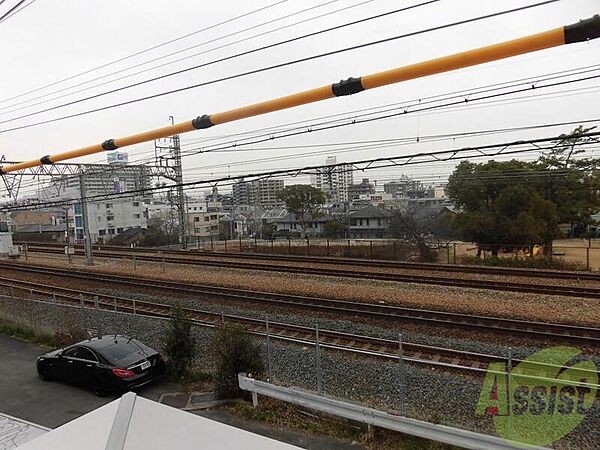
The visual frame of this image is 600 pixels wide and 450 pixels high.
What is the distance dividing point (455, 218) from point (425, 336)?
21931 millimetres

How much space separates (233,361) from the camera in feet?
28.2

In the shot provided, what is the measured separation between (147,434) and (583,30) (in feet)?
25.7

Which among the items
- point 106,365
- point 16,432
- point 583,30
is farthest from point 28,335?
point 583,30

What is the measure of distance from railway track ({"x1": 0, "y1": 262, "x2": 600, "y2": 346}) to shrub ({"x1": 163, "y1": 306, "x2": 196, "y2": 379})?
18.6ft

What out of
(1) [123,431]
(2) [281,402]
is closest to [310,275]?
(2) [281,402]

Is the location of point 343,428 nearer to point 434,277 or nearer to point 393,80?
point 393,80

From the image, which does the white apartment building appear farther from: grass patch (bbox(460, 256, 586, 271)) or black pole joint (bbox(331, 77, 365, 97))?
black pole joint (bbox(331, 77, 365, 97))

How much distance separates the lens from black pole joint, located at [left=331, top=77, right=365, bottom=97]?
8.99 m

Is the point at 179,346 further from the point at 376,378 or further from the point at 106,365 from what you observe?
the point at 376,378

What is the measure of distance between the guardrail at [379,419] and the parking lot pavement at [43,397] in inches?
103

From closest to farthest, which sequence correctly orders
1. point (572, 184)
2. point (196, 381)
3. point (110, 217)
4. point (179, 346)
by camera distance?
point (196, 381), point (179, 346), point (572, 184), point (110, 217)

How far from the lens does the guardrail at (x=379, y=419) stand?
18.6ft

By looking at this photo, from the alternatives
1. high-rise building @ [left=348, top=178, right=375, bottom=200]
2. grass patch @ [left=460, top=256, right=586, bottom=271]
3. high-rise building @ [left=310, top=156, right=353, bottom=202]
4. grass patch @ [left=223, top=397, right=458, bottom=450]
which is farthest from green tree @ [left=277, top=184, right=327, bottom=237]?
grass patch @ [left=223, top=397, right=458, bottom=450]

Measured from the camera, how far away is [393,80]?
8695 millimetres
